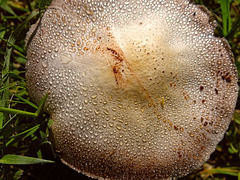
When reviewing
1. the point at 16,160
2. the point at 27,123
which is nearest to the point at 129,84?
the point at 16,160

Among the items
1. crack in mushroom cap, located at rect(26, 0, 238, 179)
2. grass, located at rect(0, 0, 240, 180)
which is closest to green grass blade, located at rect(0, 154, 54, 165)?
grass, located at rect(0, 0, 240, 180)

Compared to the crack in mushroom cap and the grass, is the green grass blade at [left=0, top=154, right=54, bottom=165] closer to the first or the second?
the grass

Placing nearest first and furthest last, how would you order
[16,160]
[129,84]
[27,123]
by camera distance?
[129,84] → [16,160] → [27,123]

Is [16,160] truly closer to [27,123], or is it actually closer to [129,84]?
[27,123]

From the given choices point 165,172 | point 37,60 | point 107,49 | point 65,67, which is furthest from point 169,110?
point 37,60

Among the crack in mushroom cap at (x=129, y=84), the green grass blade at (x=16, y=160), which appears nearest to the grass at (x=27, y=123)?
the green grass blade at (x=16, y=160)

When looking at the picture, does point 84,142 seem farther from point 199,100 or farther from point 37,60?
point 199,100
